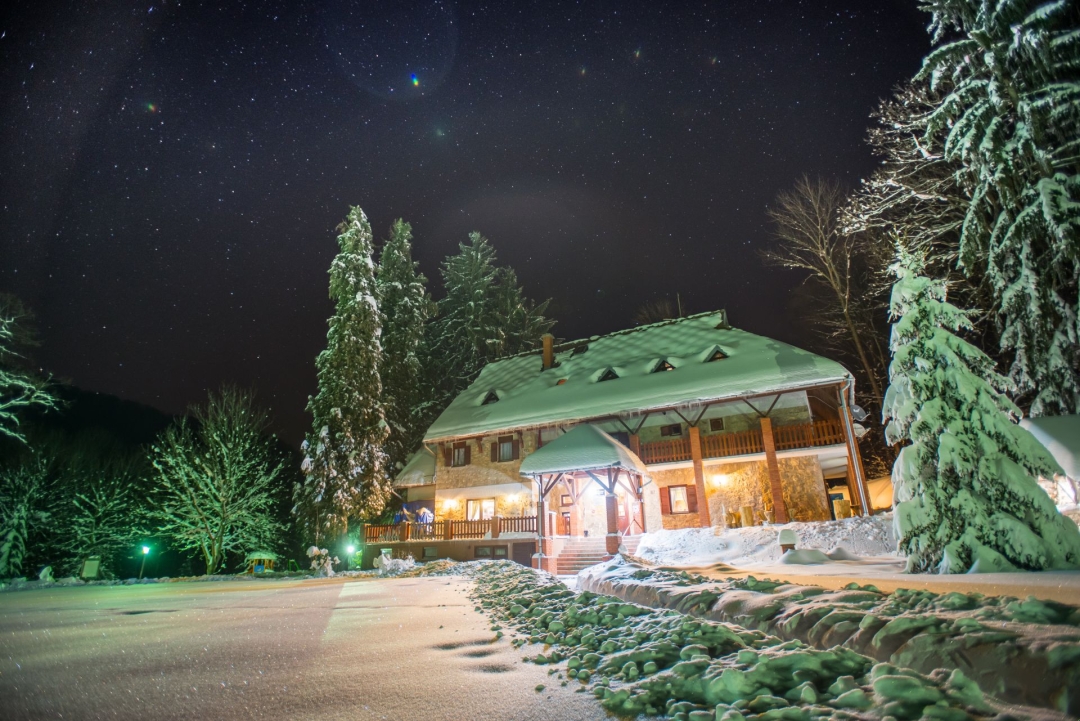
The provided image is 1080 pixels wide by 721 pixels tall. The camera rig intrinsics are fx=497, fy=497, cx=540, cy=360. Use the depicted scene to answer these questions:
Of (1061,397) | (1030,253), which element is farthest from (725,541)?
(1030,253)

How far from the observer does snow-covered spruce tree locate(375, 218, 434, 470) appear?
3309 centimetres

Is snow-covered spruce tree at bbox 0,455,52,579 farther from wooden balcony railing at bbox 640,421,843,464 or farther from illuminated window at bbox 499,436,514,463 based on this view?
wooden balcony railing at bbox 640,421,843,464

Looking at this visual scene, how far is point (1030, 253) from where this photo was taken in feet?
42.5

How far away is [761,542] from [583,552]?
20.3ft

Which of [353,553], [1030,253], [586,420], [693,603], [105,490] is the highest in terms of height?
[1030,253]

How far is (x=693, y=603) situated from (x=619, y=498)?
666 inches

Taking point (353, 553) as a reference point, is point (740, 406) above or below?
above

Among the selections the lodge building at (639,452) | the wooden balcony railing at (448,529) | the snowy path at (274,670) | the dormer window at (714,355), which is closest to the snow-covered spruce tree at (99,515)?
the wooden balcony railing at (448,529)

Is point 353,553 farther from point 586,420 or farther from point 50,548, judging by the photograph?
point 50,548

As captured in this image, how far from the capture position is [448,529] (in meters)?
22.9

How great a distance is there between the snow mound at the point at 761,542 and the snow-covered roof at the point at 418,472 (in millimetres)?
14625

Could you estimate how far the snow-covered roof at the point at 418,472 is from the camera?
28.5 metres

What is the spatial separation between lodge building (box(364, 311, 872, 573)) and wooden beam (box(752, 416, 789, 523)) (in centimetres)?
5

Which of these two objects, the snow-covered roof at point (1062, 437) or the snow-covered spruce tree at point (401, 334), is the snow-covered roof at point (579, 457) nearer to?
the snow-covered roof at point (1062, 437)
